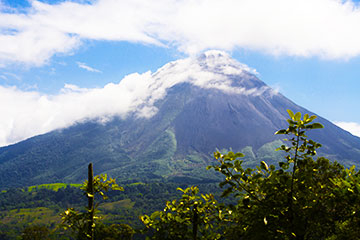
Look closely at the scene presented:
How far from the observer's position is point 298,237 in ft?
15.0

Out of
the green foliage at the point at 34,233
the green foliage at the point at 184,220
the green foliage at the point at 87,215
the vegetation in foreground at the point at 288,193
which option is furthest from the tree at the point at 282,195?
the green foliage at the point at 34,233

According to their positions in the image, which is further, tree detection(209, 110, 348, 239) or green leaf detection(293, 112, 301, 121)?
tree detection(209, 110, 348, 239)

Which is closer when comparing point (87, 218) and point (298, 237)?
point (298, 237)

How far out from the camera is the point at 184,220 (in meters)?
6.28

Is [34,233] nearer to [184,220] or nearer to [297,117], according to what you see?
[184,220]

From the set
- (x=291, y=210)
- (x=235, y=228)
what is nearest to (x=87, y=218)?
(x=235, y=228)

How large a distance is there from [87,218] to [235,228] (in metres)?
3.69

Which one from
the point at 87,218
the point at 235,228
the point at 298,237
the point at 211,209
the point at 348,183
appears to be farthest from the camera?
the point at 87,218

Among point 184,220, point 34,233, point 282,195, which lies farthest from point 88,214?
point 34,233

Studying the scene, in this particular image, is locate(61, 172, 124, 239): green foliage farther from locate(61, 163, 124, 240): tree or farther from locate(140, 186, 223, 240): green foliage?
locate(140, 186, 223, 240): green foliage

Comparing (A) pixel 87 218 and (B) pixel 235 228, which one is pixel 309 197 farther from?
(A) pixel 87 218

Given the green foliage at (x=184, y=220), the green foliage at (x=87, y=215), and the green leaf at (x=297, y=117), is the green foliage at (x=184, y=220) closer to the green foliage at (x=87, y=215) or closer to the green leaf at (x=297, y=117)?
the green foliage at (x=87, y=215)

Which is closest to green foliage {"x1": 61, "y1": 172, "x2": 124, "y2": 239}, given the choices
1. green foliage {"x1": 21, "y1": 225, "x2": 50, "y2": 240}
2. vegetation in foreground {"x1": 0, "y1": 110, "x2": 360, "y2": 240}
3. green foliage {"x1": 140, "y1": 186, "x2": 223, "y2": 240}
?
green foliage {"x1": 140, "y1": 186, "x2": 223, "y2": 240}

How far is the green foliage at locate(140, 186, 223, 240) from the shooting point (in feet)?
20.5
